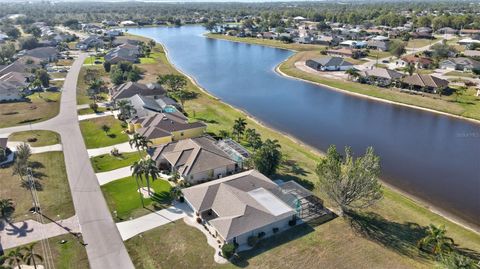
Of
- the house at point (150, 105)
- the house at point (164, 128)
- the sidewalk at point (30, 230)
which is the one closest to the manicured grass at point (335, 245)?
the sidewalk at point (30, 230)

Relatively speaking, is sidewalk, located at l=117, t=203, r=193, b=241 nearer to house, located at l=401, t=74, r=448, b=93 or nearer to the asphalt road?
the asphalt road

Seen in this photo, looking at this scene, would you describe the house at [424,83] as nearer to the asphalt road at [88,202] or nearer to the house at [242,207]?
the house at [242,207]

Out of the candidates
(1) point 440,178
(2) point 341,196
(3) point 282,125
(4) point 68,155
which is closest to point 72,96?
(4) point 68,155

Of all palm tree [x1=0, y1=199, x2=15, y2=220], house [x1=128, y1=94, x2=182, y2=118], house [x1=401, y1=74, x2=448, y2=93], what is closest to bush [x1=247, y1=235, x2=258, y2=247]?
palm tree [x1=0, y1=199, x2=15, y2=220]

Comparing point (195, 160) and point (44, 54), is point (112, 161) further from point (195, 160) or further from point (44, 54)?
Answer: point (44, 54)

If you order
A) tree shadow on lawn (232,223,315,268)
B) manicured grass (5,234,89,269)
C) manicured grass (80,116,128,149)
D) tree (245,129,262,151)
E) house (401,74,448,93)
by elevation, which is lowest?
manicured grass (80,116,128,149)
